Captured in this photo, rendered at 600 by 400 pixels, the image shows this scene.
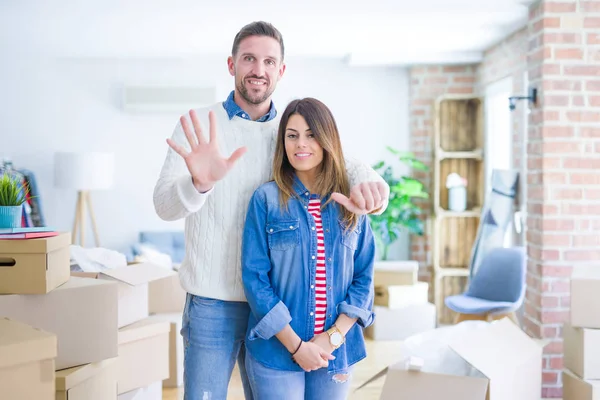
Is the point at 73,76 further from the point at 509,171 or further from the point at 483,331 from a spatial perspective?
the point at 483,331

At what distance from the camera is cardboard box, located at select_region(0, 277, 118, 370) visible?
2.14 meters

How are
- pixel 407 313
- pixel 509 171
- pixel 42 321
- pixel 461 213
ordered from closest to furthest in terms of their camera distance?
pixel 42 321 < pixel 509 171 < pixel 407 313 < pixel 461 213

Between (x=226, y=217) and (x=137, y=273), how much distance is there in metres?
1.17

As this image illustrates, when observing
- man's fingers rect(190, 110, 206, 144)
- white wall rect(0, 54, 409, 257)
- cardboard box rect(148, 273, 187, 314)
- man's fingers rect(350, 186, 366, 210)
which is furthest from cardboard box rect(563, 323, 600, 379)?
white wall rect(0, 54, 409, 257)

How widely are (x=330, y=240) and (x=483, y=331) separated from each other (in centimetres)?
135

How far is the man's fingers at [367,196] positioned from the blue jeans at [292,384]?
1.54ft

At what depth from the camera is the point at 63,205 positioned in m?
6.55

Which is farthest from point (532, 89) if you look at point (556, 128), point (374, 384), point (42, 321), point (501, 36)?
point (42, 321)

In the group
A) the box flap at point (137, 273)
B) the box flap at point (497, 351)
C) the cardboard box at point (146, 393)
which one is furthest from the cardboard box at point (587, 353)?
the cardboard box at point (146, 393)

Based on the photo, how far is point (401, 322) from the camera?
567cm

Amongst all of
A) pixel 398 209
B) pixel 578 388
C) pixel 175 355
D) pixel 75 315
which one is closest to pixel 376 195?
pixel 75 315

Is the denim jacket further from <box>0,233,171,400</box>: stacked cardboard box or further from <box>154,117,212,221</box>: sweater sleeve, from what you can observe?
<box>0,233,171,400</box>: stacked cardboard box

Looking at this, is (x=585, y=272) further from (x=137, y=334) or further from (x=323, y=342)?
(x=137, y=334)

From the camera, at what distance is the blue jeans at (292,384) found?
1.86 metres
